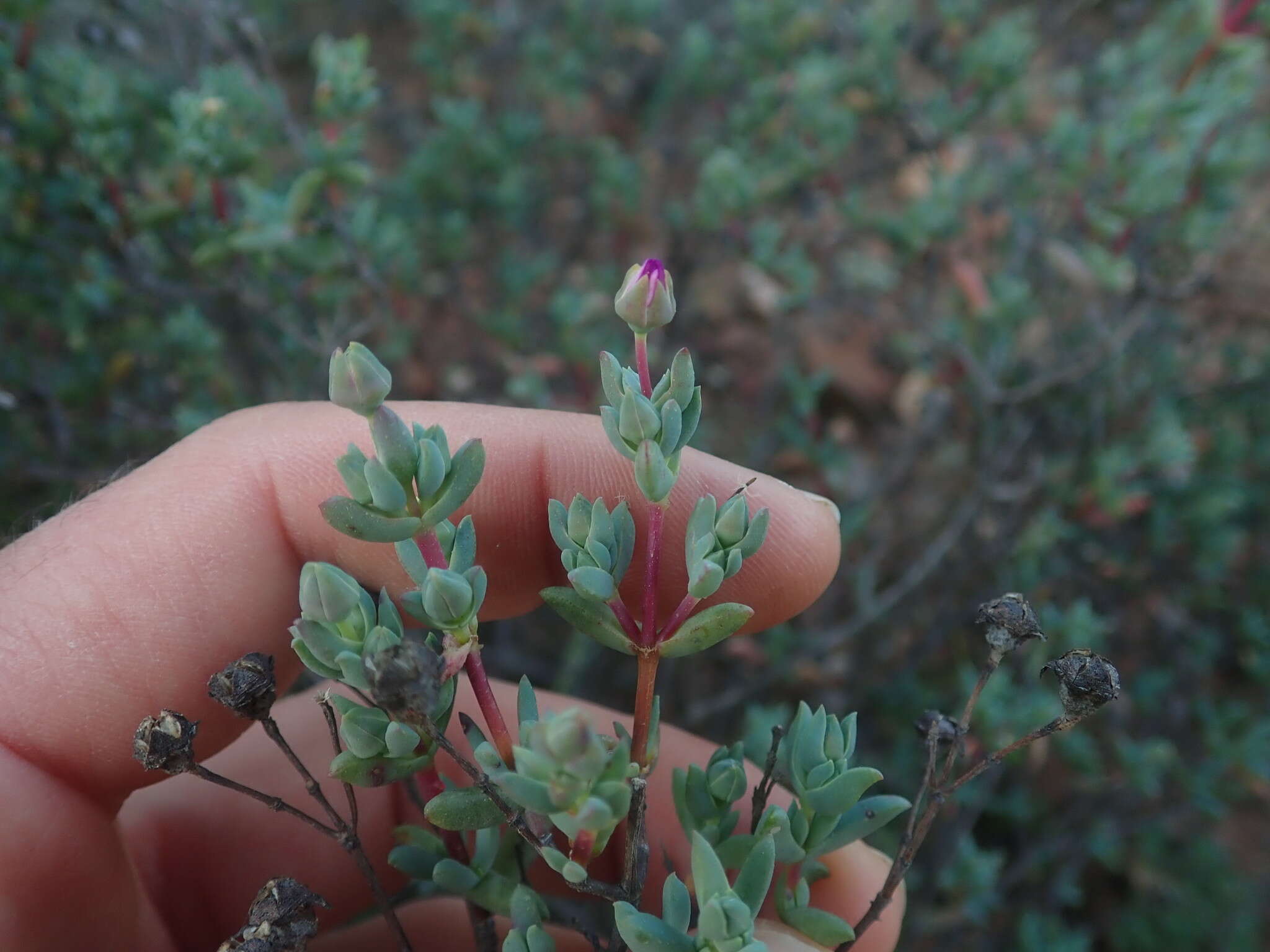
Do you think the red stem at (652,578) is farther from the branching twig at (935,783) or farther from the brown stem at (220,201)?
the brown stem at (220,201)

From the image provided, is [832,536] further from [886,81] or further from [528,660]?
[886,81]

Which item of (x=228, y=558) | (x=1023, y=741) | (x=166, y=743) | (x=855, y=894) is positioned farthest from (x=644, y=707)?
(x=228, y=558)

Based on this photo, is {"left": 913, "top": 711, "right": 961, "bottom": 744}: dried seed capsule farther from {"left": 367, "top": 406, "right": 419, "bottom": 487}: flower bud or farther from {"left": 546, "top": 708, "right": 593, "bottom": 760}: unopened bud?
{"left": 367, "top": 406, "right": 419, "bottom": 487}: flower bud

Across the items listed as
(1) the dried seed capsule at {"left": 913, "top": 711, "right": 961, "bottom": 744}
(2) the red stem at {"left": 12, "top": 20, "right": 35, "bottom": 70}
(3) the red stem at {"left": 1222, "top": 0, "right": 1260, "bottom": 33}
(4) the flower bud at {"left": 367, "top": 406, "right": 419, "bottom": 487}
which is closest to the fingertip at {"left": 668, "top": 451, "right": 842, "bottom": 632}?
(1) the dried seed capsule at {"left": 913, "top": 711, "right": 961, "bottom": 744}

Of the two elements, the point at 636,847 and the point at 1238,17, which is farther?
the point at 1238,17

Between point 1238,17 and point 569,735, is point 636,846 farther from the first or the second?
point 1238,17
